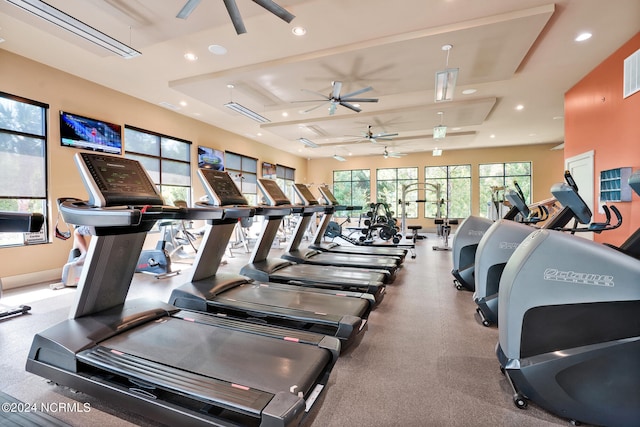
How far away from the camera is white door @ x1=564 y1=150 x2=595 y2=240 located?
5.22 metres

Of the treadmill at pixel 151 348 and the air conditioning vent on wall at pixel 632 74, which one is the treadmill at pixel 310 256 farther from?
the air conditioning vent on wall at pixel 632 74

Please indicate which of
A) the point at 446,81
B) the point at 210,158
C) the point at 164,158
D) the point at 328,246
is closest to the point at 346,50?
the point at 446,81

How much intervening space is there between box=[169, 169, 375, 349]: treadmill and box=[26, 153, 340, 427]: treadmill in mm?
308

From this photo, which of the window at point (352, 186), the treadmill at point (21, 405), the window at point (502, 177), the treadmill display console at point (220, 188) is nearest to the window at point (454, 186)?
the window at point (502, 177)

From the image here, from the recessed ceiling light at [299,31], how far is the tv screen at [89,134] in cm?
430

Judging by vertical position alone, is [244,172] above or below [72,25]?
→ below

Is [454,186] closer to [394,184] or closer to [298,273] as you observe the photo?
[394,184]

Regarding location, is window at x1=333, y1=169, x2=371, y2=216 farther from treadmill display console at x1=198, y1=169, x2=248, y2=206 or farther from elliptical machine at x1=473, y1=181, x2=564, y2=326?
elliptical machine at x1=473, y1=181, x2=564, y2=326

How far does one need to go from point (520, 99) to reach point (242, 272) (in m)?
6.97

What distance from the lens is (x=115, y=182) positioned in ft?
8.11

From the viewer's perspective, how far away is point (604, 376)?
151cm

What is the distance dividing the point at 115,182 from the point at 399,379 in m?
2.66

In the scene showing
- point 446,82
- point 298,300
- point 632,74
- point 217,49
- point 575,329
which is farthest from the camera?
point 446,82

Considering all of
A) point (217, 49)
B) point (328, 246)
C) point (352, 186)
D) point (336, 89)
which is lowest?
point (328, 246)
